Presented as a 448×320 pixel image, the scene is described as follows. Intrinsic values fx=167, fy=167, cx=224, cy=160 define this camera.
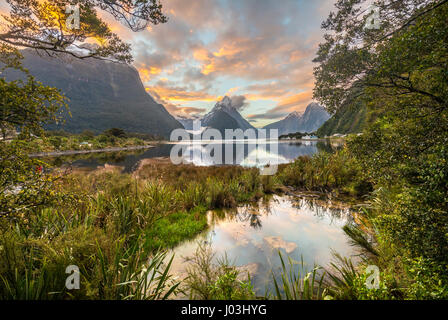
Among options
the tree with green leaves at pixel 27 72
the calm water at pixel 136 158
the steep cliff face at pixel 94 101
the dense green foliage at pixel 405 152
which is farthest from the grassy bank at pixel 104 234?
the steep cliff face at pixel 94 101

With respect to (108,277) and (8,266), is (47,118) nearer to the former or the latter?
(8,266)

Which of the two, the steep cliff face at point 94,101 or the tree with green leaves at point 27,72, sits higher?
the steep cliff face at point 94,101

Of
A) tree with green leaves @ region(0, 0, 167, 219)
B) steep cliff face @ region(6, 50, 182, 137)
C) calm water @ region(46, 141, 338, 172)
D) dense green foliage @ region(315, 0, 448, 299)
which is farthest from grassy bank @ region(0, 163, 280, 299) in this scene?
steep cliff face @ region(6, 50, 182, 137)

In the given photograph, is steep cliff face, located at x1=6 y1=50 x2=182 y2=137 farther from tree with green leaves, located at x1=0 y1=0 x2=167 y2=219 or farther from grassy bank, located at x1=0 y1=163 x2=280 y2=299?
grassy bank, located at x1=0 y1=163 x2=280 y2=299

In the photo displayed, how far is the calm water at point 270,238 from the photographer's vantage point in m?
3.82

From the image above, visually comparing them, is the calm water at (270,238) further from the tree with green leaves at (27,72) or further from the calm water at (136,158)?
the calm water at (136,158)

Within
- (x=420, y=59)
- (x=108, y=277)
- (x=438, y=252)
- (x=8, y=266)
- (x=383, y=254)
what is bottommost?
(x=383, y=254)

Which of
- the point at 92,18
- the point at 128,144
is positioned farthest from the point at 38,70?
the point at 92,18

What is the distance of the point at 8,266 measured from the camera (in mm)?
2252

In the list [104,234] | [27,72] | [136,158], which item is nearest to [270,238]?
[104,234]

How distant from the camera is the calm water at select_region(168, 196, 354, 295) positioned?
3822 mm

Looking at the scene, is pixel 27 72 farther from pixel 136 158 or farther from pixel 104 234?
pixel 136 158

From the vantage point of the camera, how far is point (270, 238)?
492 centimetres
